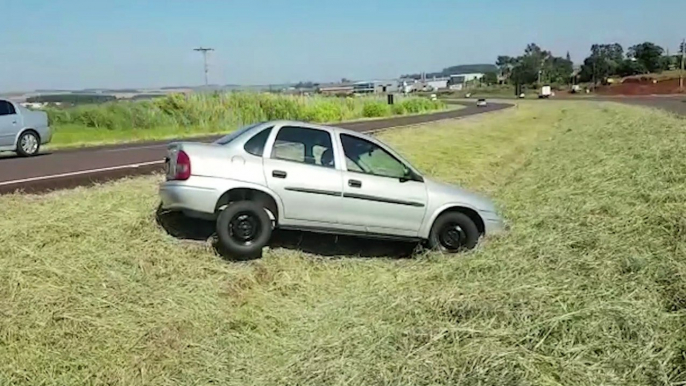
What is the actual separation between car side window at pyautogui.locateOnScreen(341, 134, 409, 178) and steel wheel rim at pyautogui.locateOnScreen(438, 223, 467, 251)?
88 cm

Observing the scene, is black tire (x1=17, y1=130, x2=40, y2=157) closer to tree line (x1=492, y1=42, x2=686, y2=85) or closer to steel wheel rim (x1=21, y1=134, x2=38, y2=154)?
steel wheel rim (x1=21, y1=134, x2=38, y2=154)

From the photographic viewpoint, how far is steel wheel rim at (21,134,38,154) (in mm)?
17625

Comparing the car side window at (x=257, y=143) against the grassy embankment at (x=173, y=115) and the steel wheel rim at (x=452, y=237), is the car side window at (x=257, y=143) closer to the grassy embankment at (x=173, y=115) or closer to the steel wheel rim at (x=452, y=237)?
the steel wheel rim at (x=452, y=237)

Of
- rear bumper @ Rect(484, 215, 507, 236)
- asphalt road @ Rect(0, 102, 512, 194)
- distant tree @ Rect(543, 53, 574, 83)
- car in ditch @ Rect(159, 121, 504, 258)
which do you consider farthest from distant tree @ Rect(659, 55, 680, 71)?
car in ditch @ Rect(159, 121, 504, 258)

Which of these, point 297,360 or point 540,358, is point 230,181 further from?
point 540,358

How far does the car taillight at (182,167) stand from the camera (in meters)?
7.16

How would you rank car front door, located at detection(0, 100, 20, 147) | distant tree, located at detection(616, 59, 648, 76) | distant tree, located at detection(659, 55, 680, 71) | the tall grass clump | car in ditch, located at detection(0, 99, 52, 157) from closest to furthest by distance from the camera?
car front door, located at detection(0, 100, 20, 147) < car in ditch, located at detection(0, 99, 52, 157) < the tall grass clump < distant tree, located at detection(616, 59, 648, 76) < distant tree, located at detection(659, 55, 680, 71)

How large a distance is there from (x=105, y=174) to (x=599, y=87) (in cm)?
11297

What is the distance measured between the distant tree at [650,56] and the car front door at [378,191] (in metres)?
135

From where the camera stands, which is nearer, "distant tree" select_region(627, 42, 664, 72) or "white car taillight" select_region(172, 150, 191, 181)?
"white car taillight" select_region(172, 150, 191, 181)

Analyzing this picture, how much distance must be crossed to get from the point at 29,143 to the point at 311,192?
1336 cm

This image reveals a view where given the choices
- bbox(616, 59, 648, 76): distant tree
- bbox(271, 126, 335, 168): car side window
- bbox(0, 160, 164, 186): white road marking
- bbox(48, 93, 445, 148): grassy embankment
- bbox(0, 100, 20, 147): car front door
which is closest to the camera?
bbox(271, 126, 335, 168): car side window

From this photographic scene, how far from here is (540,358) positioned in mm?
4121

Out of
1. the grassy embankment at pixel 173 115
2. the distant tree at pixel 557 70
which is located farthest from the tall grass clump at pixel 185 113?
the distant tree at pixel 557 70
